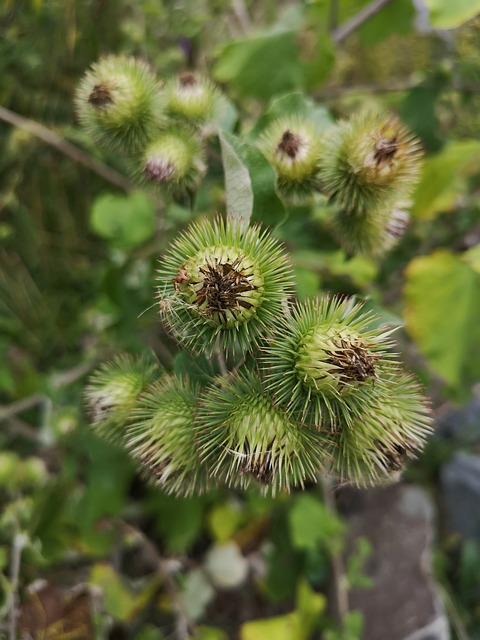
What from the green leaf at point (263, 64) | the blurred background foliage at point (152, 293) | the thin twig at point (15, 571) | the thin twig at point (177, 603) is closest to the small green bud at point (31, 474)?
the blurred background foliage at point (152, 293)

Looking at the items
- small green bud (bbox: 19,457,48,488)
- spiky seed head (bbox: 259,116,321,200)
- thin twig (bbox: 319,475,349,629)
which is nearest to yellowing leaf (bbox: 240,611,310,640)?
thin twig (bbox: 319,475,349,629)

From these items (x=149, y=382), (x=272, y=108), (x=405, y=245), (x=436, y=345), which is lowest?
(x=149, y=382)

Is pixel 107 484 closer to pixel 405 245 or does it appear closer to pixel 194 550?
pixel 194 550

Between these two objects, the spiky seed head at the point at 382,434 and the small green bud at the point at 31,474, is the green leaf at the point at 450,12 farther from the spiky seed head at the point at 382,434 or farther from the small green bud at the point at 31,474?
the small green bud at the point at 31,474

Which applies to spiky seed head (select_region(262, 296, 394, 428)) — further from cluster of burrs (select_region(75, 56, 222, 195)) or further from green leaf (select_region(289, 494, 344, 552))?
green leaf (select_region(289, 494, 344, 552))

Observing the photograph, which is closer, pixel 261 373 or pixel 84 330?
pixel 261 373

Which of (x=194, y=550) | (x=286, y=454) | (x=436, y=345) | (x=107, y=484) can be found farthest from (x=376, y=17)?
(x=194, y=550)

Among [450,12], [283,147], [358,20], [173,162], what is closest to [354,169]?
[283,147]
